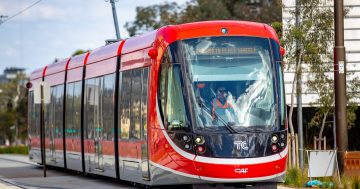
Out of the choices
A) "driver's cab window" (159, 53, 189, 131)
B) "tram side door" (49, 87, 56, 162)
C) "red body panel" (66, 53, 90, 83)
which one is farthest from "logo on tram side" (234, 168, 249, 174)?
"tram side door" (49, 87, 56, 162)

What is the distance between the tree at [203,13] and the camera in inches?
2613

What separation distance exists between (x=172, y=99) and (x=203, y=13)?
56.4 meters

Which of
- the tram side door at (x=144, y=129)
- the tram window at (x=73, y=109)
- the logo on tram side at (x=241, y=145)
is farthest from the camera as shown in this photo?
the tram window at (x=73, y=109)

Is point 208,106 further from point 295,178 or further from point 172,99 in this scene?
point 295,178

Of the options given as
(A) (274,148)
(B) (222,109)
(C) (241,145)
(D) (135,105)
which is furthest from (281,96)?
(D) (135,105)

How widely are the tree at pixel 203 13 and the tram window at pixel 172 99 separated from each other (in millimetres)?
44740

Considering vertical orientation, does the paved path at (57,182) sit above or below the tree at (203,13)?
below

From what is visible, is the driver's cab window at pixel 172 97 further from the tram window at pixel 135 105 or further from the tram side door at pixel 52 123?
the tram side door at pixel 52 123

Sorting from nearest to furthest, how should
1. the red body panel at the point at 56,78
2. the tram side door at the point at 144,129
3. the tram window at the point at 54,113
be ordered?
the tram side door at the point at 144,129
the red body panel at the point at 56,78
the tram window at the point at 54,113

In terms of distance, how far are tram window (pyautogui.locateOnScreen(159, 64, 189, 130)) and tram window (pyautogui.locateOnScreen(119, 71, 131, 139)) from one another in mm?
2823

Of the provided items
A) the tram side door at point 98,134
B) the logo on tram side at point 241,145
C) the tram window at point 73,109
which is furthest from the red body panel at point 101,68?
the logo on tram side at point 241,145

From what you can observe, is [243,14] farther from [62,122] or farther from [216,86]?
[216,86]

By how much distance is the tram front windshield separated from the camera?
17438 mm

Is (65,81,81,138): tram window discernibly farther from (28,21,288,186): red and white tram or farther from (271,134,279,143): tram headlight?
(271,134,279,143): tram headlight
